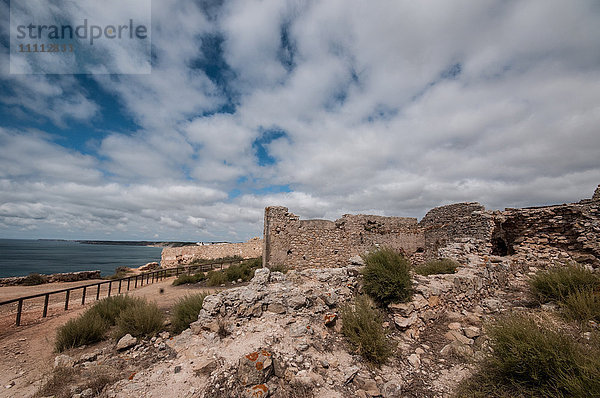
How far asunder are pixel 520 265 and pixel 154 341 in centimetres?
1017

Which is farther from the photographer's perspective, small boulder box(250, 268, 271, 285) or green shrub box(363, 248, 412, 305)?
small boulder box(250, 268, 271, 285)

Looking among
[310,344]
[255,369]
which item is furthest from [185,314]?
[310,344]

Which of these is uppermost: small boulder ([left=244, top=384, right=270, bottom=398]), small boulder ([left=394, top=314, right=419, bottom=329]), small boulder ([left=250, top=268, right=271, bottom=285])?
small boulder ([left=250, top=268, right=271, bottom=285])

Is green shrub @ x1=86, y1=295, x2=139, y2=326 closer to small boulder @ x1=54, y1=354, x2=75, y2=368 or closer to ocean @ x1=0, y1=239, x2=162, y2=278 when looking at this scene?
small boulder @ x1=54, y1=354, x2=75, y2=368

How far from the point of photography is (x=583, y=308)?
3.77m

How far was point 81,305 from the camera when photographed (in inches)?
373

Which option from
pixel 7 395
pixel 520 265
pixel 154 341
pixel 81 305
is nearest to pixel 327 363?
pixel 154 341

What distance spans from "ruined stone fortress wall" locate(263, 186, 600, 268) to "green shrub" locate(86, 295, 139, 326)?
5994mm

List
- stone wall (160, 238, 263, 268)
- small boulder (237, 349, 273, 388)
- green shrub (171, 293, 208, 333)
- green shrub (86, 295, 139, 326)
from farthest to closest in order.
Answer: stone wall (160, 238, 263, 268), green shrub (86, 295, 139, 326), green shrub (171, 293, 208, 333), small boulder (237, 349, 273, 388)

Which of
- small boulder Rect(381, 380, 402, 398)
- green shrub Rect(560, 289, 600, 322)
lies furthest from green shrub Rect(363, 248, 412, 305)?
green shrub Rect(560, 289, 600, 322)

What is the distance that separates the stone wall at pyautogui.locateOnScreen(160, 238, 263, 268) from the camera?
1180 inches

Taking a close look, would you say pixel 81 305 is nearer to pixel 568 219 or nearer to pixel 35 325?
pixel 35 325

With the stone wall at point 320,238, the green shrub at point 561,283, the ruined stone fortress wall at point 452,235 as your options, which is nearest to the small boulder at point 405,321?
the green shrub at point 561,283

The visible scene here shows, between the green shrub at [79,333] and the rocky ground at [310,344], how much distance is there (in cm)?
129
